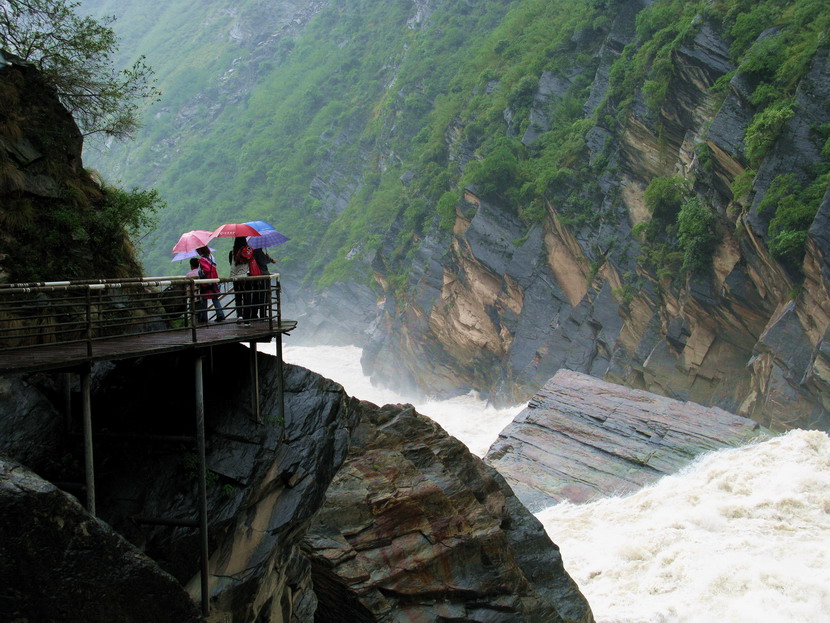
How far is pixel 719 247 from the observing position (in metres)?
28.2

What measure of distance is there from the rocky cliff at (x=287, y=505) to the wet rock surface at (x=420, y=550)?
0.08 ft

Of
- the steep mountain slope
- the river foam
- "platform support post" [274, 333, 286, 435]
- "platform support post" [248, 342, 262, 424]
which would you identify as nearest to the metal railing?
"platform support post" [248, 342, 262, 424]

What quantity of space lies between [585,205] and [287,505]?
29.3m

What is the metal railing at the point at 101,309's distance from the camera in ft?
22.2

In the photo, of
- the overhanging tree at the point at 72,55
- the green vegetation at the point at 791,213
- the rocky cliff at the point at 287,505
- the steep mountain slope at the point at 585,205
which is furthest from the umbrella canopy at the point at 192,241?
the green vegetation at the point at 791,213

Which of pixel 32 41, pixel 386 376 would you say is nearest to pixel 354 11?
pixel 386 376

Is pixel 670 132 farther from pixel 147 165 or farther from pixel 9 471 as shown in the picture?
pixel 147 165

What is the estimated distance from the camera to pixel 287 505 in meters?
9.35

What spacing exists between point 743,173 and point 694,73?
5532 millimetres

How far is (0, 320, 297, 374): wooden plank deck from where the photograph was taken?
623 cm

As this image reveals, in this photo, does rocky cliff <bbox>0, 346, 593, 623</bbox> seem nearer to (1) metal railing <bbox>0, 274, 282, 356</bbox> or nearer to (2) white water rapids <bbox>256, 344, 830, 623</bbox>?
(1) metal railing <bbox>0, 274, 282, 356</bbox>

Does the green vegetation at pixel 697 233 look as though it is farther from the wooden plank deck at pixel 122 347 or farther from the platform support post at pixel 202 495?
the platform support post at pixel 202 495

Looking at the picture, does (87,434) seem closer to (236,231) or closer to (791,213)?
(236,231)

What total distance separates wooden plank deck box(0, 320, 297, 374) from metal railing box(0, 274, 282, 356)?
0.31ft
